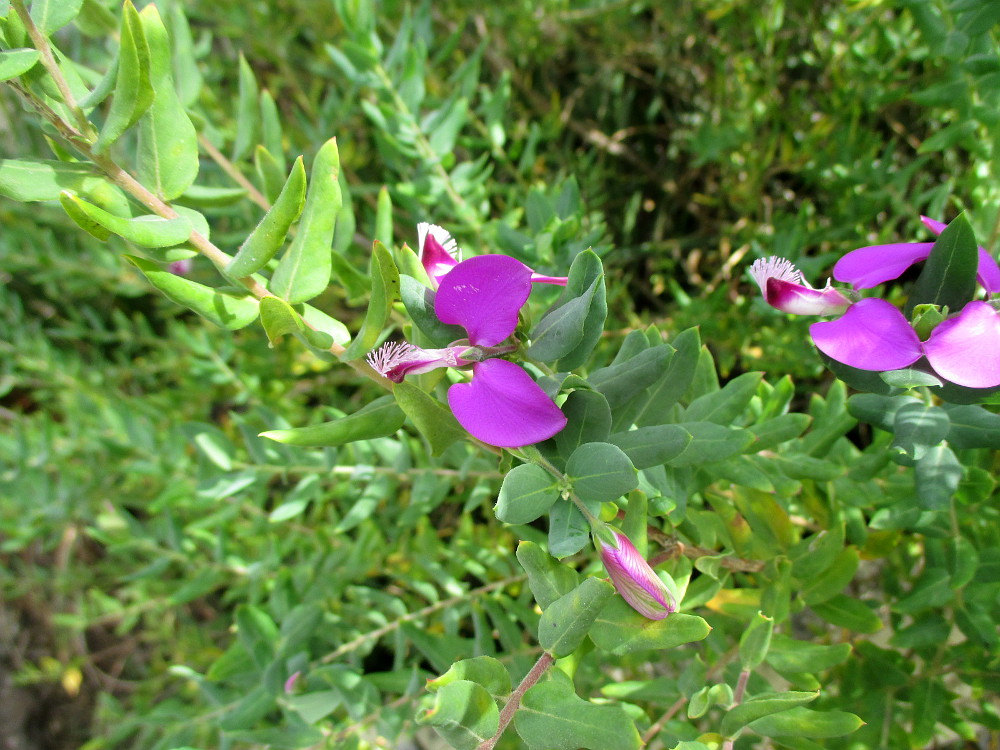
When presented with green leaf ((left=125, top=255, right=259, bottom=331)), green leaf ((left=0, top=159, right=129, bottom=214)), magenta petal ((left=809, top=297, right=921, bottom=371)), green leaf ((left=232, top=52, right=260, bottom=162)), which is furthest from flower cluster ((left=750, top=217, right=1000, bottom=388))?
green leaf ((left=232, top=52, right=260, bottom=162))

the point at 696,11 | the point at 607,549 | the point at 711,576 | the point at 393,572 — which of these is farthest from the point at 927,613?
the point at 696,11

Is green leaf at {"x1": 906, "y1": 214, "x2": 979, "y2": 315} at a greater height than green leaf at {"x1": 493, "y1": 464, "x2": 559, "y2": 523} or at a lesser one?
greater

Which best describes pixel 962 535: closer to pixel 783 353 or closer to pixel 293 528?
pixel 783 353

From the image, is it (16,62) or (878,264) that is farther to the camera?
(878,264)

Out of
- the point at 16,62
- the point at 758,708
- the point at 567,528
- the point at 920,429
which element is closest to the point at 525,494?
the point at 567,528

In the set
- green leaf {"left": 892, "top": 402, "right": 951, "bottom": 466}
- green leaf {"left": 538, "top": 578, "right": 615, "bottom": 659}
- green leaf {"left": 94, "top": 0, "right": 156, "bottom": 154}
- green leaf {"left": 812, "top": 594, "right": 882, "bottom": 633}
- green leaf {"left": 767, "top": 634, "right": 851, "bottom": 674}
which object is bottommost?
green leaf {"left": 812, "top": 594, "right": 882, "bottom": 633}

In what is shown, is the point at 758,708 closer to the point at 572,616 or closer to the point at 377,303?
the point at 572,616

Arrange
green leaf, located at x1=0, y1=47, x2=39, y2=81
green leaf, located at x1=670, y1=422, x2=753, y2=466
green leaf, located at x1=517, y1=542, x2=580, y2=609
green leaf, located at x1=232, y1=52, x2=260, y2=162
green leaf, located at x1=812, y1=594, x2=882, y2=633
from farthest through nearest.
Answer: green leaf, located at x1=232, y1=52, x2=260, y2=162 → green leaf, located at x1=812, y1=594, x2=882, y2=633 → green leaf, located at x1=670, y1=422, x2=753, y2=466 → green leaf, located at x1=517, y1=542, x2=580, y2=609 → green leaf, located at x1=0, y1=47, x2=39, y2=81

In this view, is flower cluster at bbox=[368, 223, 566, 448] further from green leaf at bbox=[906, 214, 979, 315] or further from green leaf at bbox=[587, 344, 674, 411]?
green leaf at bbox=[906, 214, 979, 315]
